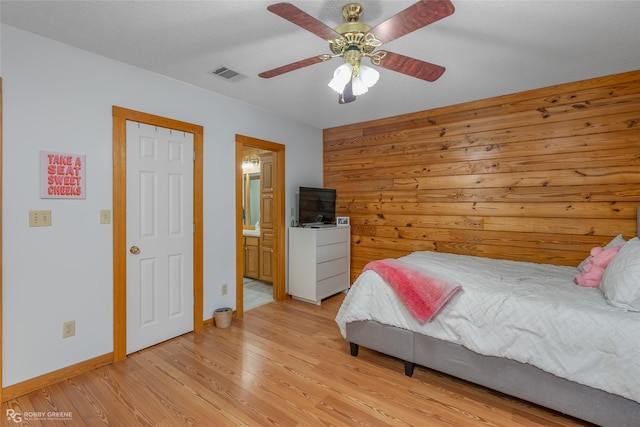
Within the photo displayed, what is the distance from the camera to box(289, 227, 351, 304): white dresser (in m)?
3.93

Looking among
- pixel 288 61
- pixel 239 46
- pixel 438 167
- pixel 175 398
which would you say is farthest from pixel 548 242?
pixel 175 398

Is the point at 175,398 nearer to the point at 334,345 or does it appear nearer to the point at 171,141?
the point at 334,345

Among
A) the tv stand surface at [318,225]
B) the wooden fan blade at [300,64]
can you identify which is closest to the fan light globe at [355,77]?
the wooden fan blade at [300,64]

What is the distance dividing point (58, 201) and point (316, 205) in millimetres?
2767

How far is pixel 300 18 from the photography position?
1.45 meters

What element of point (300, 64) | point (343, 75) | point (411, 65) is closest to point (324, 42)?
point (300, 64)

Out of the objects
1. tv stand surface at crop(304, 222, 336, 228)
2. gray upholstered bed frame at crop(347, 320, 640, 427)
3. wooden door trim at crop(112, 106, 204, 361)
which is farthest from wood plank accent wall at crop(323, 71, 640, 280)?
wooden door trim at crop(112, 106, 204, 361)

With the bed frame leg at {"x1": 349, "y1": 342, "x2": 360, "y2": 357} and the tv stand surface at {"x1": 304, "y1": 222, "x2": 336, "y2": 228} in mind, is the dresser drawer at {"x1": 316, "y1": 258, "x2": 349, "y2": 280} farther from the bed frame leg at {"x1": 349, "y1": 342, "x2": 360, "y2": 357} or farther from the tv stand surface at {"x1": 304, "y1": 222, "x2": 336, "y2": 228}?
the bed frame leg at {"x1": 349, "y1": 342, "x2": 360, "y2": 357}

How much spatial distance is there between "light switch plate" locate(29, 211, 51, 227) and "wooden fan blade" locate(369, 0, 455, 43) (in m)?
2.51

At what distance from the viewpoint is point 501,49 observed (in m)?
2.31

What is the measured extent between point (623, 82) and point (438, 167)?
5.69 feet

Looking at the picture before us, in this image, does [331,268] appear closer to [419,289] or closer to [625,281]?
[419,289]

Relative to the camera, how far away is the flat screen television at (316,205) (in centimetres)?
417

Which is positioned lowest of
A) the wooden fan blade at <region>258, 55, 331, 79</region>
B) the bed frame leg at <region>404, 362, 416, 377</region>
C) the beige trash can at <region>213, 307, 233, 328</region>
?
the bed frame leg at <region>404, 362, 416, 377</region>
